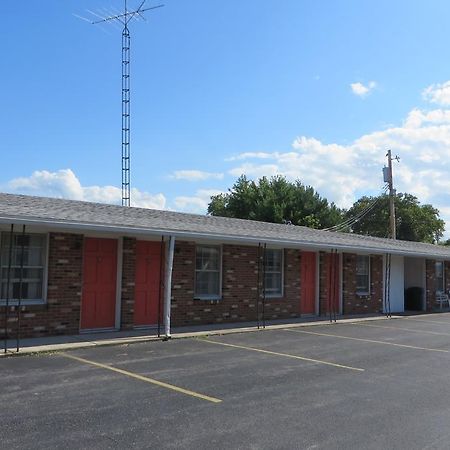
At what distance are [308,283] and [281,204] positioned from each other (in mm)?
25222

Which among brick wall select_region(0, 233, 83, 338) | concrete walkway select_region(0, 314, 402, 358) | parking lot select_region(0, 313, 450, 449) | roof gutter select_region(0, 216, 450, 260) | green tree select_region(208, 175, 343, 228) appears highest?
green tree select_region(208, 175, 343, 228)

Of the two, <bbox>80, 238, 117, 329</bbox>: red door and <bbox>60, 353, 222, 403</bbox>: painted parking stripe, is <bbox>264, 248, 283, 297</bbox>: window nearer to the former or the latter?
<bbox>80, 238, 117, 329</bbox>: red door

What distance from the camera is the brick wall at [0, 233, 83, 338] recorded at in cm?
1127

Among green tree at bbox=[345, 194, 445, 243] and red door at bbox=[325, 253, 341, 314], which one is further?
green tree at bbox=[345, 194, 445, 243]

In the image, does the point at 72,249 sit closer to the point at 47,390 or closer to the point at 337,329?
the point at 47,390

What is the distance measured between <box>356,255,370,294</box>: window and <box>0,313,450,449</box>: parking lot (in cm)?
825

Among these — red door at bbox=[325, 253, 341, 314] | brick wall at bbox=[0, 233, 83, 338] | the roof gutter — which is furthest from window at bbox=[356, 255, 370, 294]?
brick wall at bbox=[0, 233, 83, 338]

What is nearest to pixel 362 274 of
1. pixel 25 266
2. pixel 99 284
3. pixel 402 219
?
pixel 99 284

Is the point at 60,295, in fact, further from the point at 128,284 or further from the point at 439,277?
the point at 439,277

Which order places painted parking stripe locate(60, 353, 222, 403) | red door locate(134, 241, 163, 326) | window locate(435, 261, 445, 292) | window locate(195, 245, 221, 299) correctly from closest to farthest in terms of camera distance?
painted parking stripe locate(60, 353, 222, 403) → red door locate(134, 241, 163, 326) → window locate(195, 245, 221, 299) → window locate(435, 261, 445, 292)

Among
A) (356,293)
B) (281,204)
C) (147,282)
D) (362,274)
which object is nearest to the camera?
(147,282)

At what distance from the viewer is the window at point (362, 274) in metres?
19.8

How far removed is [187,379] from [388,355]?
464cm

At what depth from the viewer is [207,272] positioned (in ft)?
48.3
